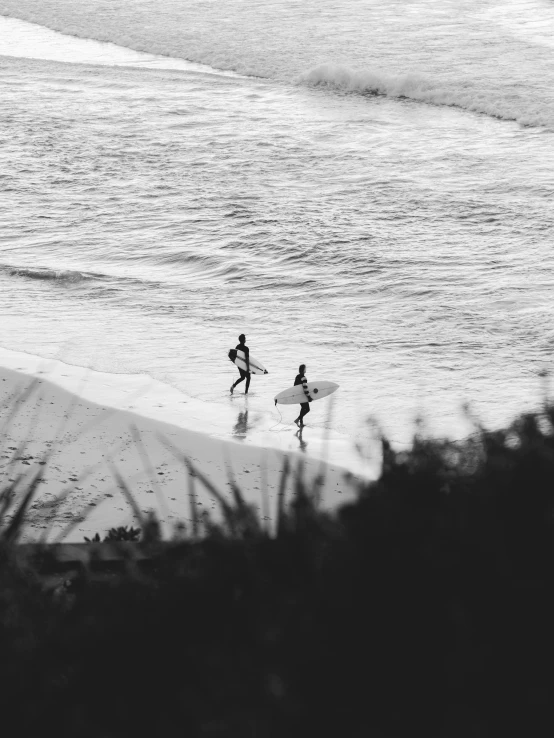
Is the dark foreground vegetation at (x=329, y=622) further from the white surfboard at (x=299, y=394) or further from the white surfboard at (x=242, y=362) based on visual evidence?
the white surfboard at (x=242, y=362)

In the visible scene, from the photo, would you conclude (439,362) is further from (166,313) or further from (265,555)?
(265,555)

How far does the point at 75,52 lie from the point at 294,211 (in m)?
28.3

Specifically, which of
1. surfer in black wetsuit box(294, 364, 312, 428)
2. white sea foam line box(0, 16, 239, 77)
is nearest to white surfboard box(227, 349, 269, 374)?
surfer in black wetsuit box(294, 364, 312, 428)

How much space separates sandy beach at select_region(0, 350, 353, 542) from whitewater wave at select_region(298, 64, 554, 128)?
81.3 ft

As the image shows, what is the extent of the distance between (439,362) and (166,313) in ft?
19.6

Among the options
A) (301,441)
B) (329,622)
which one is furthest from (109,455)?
(329,622)

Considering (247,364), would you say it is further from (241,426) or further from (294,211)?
(294,211)

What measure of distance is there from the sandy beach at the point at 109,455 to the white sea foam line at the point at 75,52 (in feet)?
110

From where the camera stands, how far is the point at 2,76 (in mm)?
45781

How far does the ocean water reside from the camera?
57.1ft

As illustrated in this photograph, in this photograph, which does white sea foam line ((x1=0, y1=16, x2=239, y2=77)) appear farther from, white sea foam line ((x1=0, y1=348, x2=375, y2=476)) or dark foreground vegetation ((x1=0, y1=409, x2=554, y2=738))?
dark foreground vegetation ((x1=0, y1=409, x2=554, y2=738))

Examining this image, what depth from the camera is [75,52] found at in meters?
50.8

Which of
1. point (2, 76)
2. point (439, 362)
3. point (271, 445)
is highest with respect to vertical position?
point (2, 76)

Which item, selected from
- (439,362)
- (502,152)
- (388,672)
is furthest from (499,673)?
(502,152)
